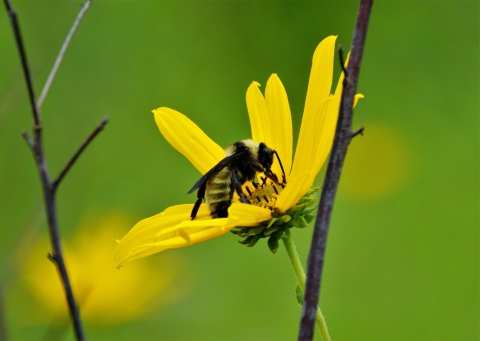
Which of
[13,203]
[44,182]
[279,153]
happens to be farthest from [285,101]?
[13,203]

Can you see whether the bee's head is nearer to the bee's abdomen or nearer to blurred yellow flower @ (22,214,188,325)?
the bee's abdomen

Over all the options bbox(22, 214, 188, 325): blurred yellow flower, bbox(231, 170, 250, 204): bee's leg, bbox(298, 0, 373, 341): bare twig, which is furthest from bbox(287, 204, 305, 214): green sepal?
bbox(22, 214, 188, 325): blurred yellow flower

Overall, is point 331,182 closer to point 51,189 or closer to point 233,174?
point 51,189

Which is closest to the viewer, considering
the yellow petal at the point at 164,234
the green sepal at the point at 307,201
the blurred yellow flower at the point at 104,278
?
the yellow petal at the point at 164,234

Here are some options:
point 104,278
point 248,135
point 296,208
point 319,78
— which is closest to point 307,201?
point 296,208

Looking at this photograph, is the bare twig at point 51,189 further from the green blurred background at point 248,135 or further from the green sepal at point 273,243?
the green blurred background at point 248,135

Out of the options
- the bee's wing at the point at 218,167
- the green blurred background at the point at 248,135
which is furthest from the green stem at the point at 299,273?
the green blurred background at the point at 248,135
